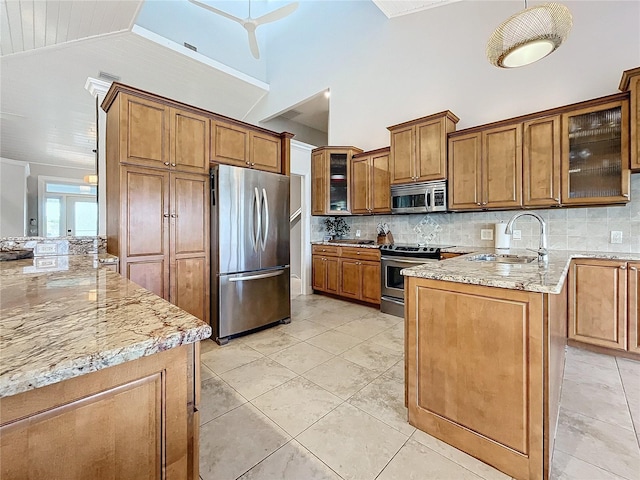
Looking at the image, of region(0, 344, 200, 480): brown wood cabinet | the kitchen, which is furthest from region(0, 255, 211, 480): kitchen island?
the kitchen

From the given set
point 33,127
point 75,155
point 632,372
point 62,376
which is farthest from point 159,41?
point 632,372

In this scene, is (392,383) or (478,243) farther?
(478,243)

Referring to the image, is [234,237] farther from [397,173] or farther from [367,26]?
[367,26]

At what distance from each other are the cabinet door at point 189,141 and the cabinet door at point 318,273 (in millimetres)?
2417

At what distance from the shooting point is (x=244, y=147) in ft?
10.3

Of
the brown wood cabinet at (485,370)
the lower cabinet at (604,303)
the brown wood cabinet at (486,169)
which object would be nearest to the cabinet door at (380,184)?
the brown wood cabinet at (486,169)

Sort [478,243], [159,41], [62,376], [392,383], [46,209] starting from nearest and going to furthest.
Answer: [62,376]
[392,383]
[46,209]
[478,243]
[159,41]

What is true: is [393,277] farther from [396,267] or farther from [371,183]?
[371,183]

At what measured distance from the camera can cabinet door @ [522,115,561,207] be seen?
2779 mm

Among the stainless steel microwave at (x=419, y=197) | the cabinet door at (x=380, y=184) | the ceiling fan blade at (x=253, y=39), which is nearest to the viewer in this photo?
the stainless steel microwave at (x=419, y=197)

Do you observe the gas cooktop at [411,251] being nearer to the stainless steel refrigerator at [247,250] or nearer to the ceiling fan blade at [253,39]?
the stainless steel refrigerator at [247,250]

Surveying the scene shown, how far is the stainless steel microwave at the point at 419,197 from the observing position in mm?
3504

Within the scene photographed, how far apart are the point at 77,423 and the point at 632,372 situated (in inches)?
139

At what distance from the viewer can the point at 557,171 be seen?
2771 mm
